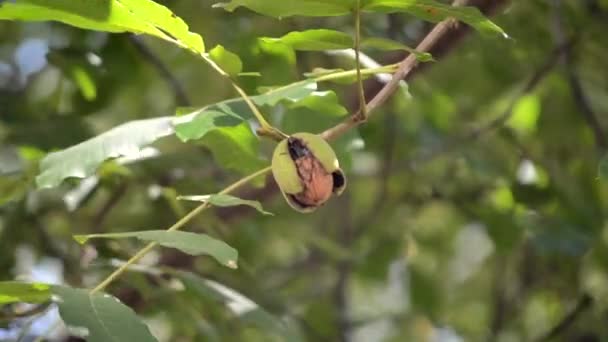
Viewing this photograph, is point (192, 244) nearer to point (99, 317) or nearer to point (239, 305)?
point (99, 317)

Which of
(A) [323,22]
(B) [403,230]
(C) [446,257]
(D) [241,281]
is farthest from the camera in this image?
(C) [446,257]

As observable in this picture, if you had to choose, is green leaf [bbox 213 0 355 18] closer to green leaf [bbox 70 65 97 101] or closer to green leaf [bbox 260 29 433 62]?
green leaf [bbox 260 29 433 62]

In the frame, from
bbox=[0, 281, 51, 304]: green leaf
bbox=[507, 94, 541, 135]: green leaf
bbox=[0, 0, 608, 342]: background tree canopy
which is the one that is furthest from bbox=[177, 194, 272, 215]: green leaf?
bbox=[507, 94, 541, 135]: green leaf

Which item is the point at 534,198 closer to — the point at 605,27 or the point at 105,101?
the point at 605,27

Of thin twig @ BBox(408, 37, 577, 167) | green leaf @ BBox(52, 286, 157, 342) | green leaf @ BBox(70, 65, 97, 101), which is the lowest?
thin twig @ BBox(408, 37, 577, 167)

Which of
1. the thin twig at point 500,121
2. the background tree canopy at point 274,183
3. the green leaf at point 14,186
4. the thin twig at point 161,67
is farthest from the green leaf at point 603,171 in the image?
the thin twig at point 161,67

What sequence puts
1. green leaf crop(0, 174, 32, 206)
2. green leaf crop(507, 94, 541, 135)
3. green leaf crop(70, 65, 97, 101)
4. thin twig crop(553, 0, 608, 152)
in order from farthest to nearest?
green leaf crop(507, 94, 541, 135), thin twig crop(553, 0, 608, 152), green leaf crop(70, 65, 97, 101), green leaf crop(0, 174, 32, 206)

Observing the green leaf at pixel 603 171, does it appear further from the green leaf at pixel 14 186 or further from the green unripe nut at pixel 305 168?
the green leaf at pixel 14 186

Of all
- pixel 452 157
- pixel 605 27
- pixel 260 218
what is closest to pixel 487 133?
pixel 452 157
